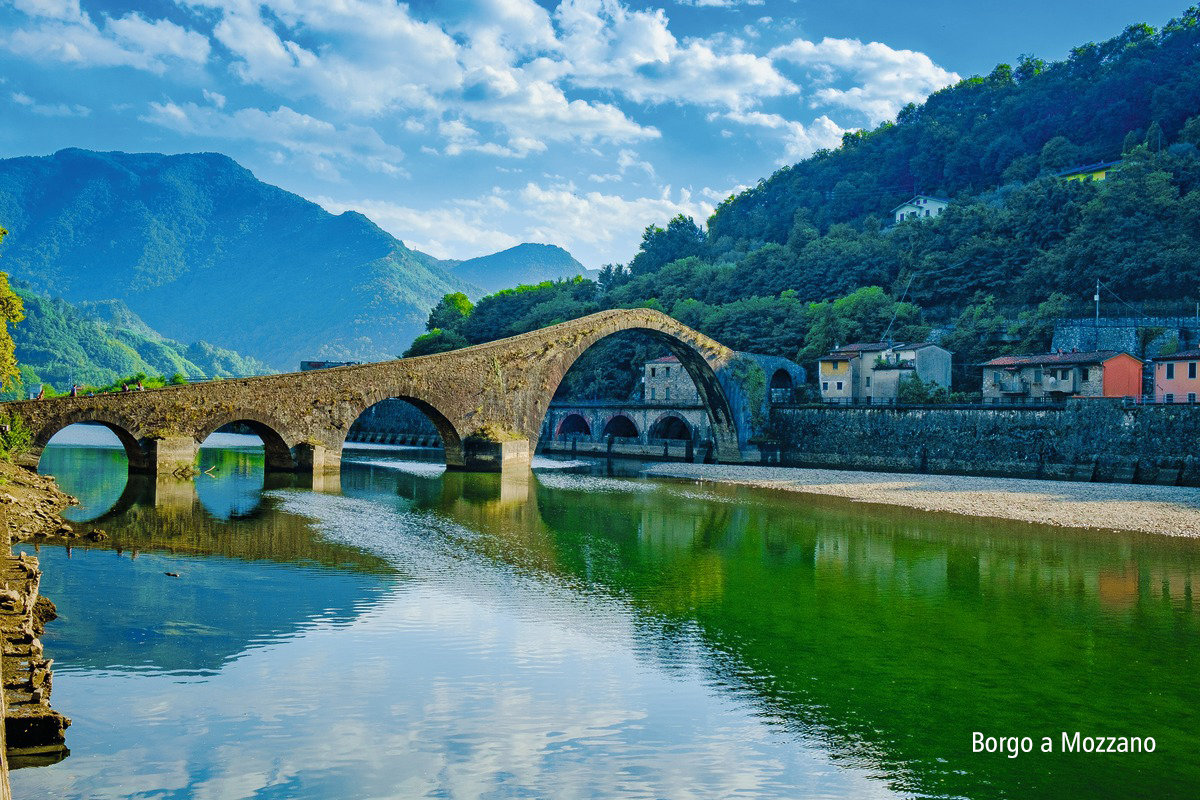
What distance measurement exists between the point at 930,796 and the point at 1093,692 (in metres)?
3.69

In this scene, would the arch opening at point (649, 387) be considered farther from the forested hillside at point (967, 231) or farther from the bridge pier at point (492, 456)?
the forested hillside at point (967, 231)

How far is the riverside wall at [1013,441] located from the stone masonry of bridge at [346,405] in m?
9.50

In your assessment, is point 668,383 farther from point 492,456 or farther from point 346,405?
point 346,405

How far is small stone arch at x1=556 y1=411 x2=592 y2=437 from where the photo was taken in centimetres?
5693

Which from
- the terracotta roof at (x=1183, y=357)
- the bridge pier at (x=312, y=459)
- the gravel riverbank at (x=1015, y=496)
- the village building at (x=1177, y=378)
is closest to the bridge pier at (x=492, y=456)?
the bridge pier at (x=312, y=459)

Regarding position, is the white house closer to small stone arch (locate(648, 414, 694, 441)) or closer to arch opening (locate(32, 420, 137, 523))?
small stone arch (locate(648, 414, 694, 441))

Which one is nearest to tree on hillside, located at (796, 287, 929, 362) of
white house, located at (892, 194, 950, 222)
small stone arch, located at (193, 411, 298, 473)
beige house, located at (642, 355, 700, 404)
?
beige house, located at (642, 355, 700, 404)

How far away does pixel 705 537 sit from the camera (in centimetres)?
2092

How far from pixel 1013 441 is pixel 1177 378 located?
6.92 m

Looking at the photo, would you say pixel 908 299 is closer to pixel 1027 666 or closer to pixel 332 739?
pixel 1027 666

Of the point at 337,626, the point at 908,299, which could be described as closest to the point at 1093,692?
the point at 337,626

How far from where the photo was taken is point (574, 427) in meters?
57.9

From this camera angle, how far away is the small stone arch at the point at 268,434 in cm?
2777

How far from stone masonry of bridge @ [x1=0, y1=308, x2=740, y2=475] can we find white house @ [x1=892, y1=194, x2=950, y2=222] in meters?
42.9
